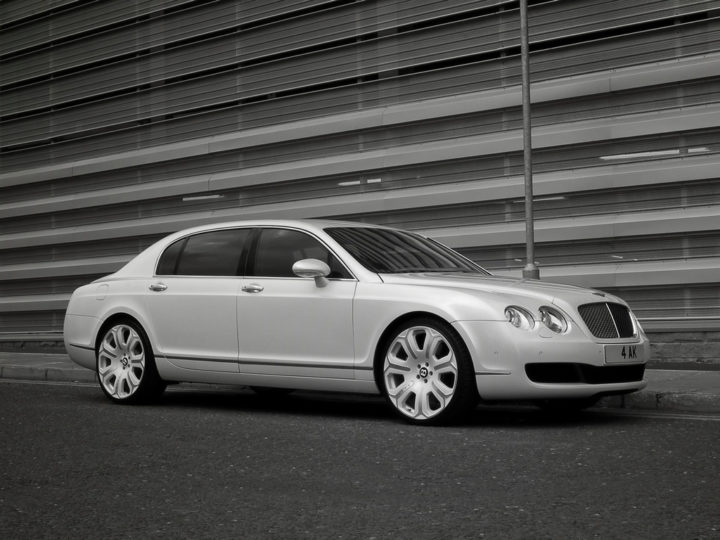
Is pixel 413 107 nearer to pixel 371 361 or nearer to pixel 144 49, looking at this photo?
pixel 144 49

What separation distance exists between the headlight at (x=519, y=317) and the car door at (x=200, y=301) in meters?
2.29

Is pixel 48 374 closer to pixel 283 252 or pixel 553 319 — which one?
pixel 283 252

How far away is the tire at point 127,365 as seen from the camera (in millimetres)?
8641

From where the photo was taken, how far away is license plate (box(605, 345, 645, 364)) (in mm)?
7036

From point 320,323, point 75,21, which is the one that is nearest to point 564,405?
point 320,323

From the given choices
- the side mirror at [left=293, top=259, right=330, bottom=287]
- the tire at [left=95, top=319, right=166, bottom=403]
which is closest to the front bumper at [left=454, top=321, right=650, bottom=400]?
the side mirror at [left=293, top=259, right=330, bottom=287]

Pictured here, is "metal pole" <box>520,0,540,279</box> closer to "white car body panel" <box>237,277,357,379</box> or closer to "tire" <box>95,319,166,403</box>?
"white car body panel" <box>237,277,357,379</box>

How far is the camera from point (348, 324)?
7477mm

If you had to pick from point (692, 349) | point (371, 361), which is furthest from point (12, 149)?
point (371, 361)

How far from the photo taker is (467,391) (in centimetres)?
688

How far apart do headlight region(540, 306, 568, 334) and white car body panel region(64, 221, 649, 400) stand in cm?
4


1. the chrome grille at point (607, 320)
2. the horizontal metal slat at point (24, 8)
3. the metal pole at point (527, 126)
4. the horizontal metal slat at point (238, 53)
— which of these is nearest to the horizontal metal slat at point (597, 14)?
the horizontal metal slat at point (238, 53)

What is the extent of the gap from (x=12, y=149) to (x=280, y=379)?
15.1 meters

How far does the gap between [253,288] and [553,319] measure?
2.37 meters
